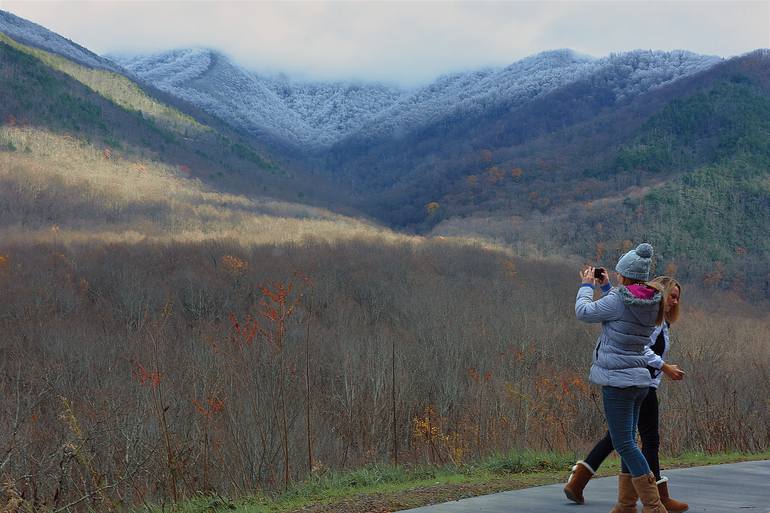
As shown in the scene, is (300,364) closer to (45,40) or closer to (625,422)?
(625,422)

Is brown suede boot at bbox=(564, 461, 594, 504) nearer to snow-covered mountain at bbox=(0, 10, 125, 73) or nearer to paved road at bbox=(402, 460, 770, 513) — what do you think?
paved road at bbox=(402, 460, 770, 513)

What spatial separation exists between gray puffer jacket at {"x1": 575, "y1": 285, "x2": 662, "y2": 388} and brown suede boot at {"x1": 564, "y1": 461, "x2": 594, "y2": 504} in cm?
104

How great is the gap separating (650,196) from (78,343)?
267 feet

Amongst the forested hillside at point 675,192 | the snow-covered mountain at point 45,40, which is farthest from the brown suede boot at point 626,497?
the snow-covered mountain at point 45,40

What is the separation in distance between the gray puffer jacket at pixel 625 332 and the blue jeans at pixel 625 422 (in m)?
0.10

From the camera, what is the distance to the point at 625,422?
684 cm

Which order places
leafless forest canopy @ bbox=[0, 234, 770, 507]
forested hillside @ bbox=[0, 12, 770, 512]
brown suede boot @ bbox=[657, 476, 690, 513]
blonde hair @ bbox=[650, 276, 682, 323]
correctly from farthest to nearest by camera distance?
1. forested hillside @ bbox=[0, 12, 770, 512]
2. leafless forest canopy @ bbox=[0, 234, 770, 507]
3. brown suede boot @ bbox=[657, 476, 690, 513]
4. blonde hair @ bbox=[650, 276, 682, 323]

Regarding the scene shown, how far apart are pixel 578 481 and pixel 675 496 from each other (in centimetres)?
114

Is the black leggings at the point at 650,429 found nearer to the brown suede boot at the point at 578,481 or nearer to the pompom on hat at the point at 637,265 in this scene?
the brown suede boot at the point at 578,481

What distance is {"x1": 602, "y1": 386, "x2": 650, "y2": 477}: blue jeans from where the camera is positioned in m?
6.80

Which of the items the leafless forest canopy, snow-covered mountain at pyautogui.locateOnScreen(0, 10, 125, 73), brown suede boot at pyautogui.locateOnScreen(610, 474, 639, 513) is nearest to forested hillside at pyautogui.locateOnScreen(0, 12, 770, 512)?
the leafless forest canopy

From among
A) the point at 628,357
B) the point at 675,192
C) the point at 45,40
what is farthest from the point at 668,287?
the point at 45,40

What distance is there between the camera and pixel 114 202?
92.6 metres

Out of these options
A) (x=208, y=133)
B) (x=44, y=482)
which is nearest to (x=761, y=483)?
(x=44, y=482)
